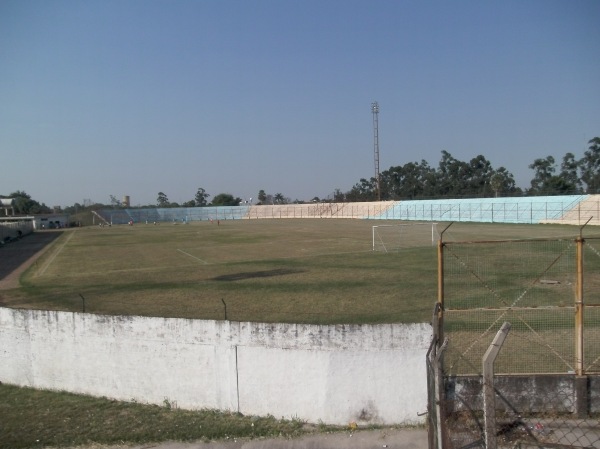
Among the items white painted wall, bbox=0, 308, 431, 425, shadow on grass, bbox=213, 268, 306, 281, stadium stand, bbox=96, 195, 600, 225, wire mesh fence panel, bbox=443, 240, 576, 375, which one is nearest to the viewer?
white painted wall, bbox=0, 308, 431, 425

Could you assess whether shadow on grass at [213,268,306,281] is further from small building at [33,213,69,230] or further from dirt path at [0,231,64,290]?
small building at [33,213,69,230]

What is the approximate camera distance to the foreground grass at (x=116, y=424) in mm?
7652

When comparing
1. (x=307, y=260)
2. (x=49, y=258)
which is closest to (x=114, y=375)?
(x=307, y=260)

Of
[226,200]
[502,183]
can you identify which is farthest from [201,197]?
[502,183]

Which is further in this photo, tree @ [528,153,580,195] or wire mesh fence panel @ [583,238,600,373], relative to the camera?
tree @ [528,153,580,195]

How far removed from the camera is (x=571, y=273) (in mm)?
17344

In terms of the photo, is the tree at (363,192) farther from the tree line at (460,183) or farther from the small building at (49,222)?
the small building at (49,222)

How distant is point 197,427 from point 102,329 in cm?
265

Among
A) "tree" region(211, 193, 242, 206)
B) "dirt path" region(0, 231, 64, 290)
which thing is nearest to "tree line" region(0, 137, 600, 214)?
"tree" region(211, 193, 242, 206)

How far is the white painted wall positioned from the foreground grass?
0.18m

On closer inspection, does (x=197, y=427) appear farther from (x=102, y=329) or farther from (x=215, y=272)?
(x=215, y=272)

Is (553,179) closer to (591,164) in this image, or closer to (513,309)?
(591,164)

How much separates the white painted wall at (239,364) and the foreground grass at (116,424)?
184mm

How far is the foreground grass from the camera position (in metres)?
7.65
